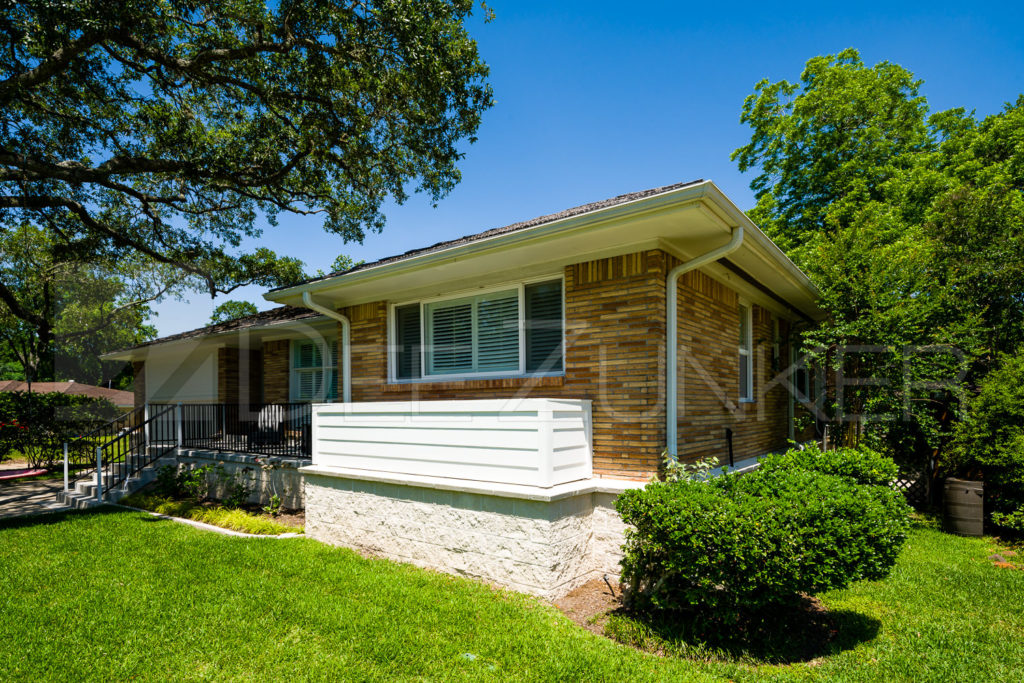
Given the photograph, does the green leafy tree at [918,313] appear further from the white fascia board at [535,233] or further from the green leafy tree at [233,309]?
the green leafy tree at [233,309]

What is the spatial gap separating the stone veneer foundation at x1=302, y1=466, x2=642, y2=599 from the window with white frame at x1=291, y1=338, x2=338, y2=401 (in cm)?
472

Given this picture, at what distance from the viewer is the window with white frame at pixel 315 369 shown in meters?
10.9

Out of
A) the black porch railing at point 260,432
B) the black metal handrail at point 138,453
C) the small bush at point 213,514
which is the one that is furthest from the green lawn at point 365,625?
the black metal handrail at point 138,453

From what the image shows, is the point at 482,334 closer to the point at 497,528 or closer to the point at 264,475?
the point at 497,528

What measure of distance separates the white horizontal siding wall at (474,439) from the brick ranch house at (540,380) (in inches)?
0.8

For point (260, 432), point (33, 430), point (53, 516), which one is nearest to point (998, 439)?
point (260, 432)

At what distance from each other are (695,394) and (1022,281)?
628cm

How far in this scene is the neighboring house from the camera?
1027 inches

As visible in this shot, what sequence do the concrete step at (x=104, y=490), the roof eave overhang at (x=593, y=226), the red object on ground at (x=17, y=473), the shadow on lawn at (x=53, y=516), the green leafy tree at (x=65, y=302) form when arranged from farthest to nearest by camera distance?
the green leafy tree at (x=65, y=302) < the red object on ground at (x=17, y=473) < the concrete step at (x=104, y=490) < the shadow on lawn at (x=53, y=516) < the roof eave overhang at (x=593, y=226)

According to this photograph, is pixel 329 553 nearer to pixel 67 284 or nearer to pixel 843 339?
pixel 843 339

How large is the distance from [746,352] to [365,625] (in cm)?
716

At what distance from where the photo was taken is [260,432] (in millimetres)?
9555

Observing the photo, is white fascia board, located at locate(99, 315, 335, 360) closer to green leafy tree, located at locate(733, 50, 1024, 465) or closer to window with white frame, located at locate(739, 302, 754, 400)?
window with white frame, located at locate(739, 302, 754, 400)

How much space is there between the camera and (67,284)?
2705 centimetres
